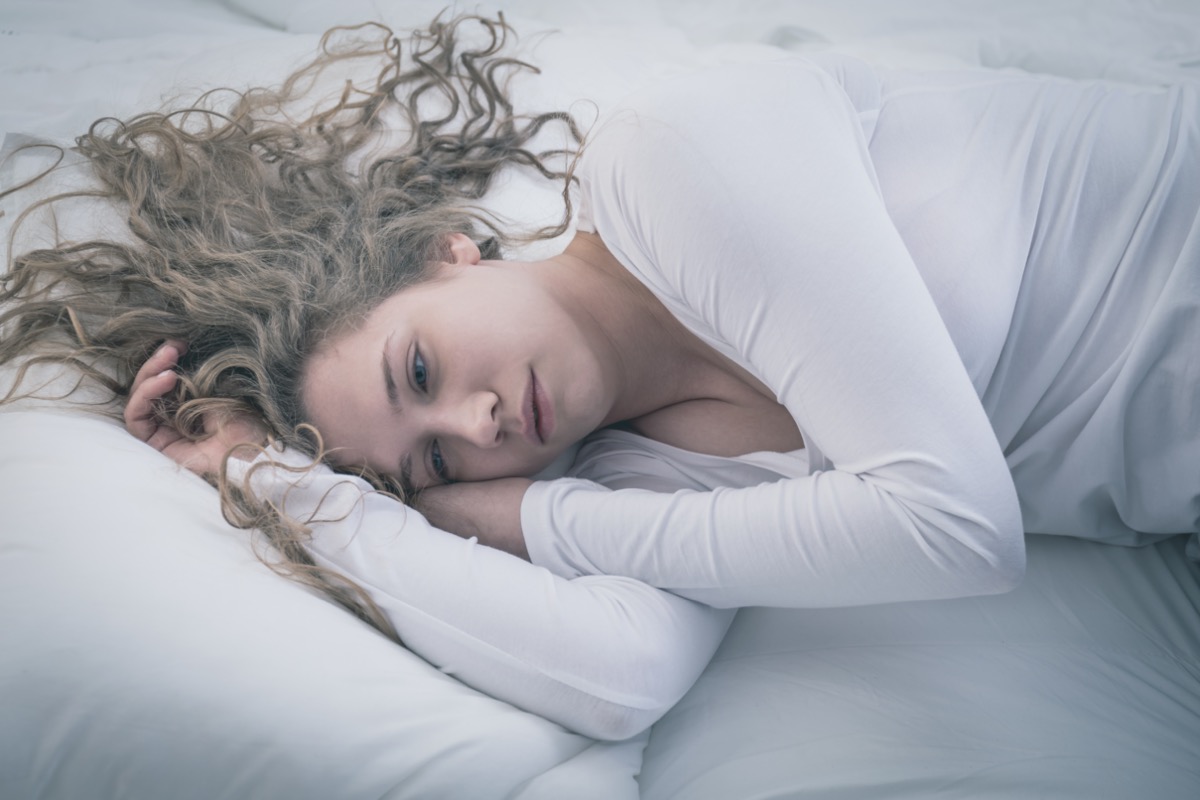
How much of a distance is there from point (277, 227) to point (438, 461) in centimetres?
46

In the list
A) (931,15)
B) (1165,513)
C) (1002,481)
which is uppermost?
(931,15)

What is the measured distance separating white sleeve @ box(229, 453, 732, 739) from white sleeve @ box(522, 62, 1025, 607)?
0.27 ft

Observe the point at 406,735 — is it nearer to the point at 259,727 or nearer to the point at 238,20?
the point at 259,727

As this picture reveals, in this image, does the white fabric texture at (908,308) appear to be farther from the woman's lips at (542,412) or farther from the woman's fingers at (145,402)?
the woman's fingers at (145,402)

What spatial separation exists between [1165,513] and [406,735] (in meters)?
1.04

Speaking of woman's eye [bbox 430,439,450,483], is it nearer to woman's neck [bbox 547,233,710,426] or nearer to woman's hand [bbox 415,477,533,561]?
woman's hand [bbox 415,477,533,561]

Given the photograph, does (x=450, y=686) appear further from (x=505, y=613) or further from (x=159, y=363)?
(x=159, y=363)

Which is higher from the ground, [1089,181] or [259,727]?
[1089,181]

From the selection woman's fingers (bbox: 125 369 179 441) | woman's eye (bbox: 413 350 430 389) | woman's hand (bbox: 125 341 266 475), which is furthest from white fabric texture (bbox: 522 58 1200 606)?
woman's fingers (bbox: 125 369 179 441)

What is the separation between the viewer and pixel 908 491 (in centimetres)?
103

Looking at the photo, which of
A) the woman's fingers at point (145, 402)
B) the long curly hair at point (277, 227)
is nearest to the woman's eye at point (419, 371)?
the long curly hair at point (277, 227)

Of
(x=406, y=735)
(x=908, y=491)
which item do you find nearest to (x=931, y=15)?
(x=908, y=491)

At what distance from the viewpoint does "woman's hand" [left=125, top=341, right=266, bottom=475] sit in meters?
1.24

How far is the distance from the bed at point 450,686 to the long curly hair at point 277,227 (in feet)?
0.39
